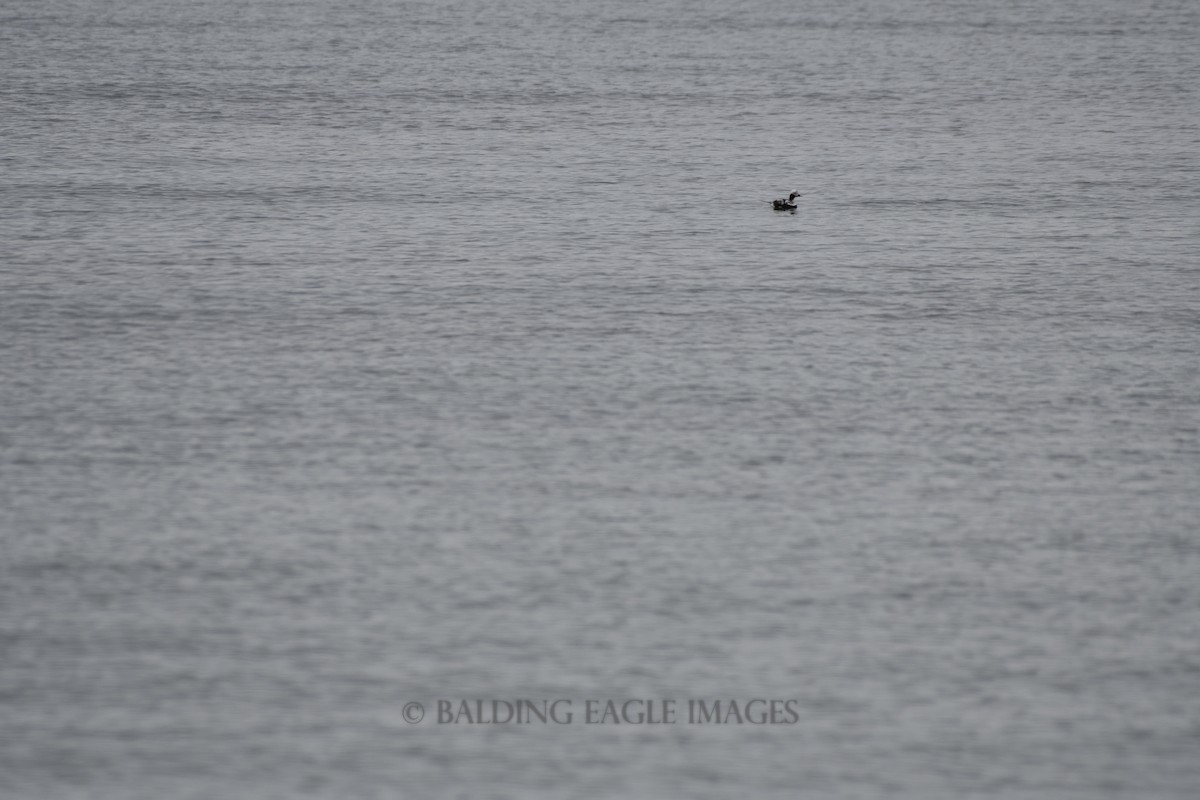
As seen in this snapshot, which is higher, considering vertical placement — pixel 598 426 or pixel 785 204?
pixel 785 204

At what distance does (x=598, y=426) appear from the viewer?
1595 centimetres

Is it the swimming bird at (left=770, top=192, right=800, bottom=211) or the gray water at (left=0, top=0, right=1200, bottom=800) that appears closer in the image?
the gray water at (left=0, top=0, right=1200, bottom=800)

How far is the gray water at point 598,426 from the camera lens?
1182 cm

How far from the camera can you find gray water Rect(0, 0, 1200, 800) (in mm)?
11820

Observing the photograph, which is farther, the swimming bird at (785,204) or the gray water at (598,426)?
the swimming bird at (785,204)

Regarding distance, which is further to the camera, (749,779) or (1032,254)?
(1032,254)

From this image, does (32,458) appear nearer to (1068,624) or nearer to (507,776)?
(507,776)

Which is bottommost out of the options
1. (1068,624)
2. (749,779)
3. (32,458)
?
(749,779)

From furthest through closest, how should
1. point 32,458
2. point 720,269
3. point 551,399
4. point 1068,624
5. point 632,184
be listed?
point 632,184 < point 720,269 < point 551,399 < point 32,458 < point 1068,624

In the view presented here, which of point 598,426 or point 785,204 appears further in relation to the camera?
point 785,204

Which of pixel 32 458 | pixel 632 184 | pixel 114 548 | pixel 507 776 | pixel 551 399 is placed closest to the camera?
pixel 507 776

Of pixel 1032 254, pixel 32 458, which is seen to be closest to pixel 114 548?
pixel 32 458

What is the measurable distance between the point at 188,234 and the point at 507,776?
38.6 feet

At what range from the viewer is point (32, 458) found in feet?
50.1
